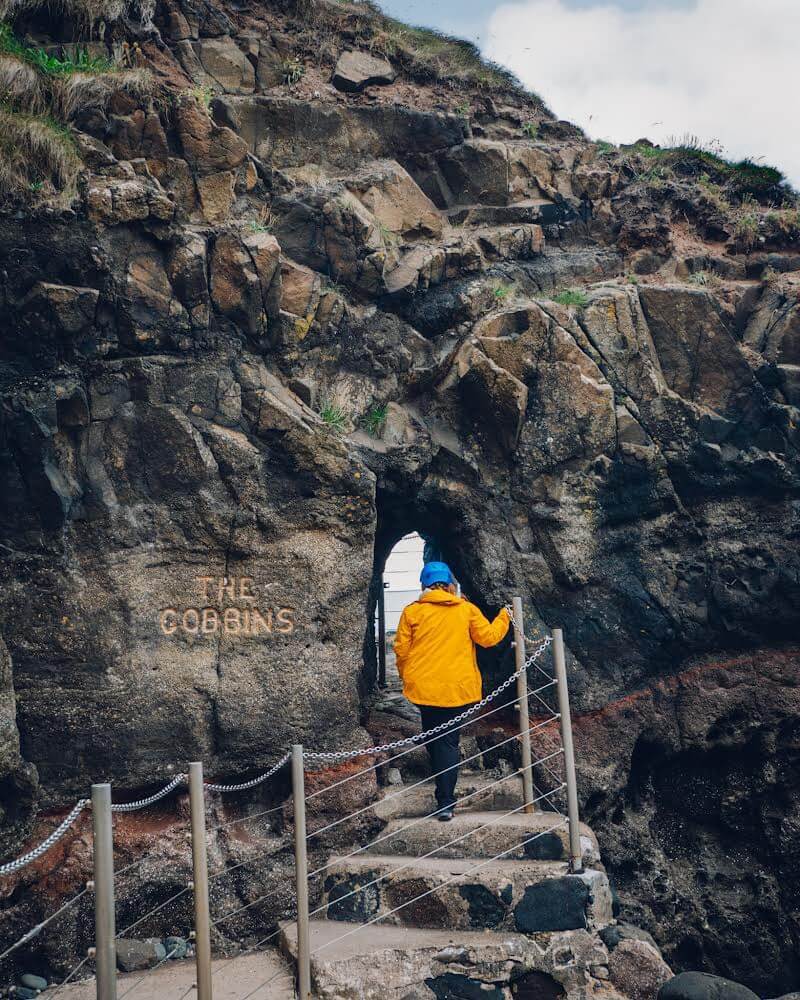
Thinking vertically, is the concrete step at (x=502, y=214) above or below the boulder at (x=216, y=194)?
above

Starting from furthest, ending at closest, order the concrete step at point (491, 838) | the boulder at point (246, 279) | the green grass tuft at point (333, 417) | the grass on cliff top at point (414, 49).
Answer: the grass on cliff top at point (414, 49) < the green grass tuft at point (333, 417) < the boulder at point (246, 279) < the concrete step at point (491, 838)

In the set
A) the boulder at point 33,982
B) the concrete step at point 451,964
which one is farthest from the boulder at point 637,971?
the boulder at point 33,982

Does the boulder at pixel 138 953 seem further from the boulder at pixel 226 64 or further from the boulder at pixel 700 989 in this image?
the boulder at pixel 226 64

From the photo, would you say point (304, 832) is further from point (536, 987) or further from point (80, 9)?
point (80, 9)

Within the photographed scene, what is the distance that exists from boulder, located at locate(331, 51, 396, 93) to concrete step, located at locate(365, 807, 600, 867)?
7908 millimetres

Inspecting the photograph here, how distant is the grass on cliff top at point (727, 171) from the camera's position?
37.5 ft

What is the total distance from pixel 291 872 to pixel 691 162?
947cm

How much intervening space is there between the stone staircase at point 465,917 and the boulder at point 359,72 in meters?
7.92

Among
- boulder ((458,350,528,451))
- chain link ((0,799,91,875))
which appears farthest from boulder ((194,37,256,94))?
chain link ((0,799,91,875))

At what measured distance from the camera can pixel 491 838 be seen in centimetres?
721

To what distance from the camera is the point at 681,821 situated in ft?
30.8

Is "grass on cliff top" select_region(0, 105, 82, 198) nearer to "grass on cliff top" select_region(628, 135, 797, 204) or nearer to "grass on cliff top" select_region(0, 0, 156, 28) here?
"grass on cliff top" select_region(0, 0, 156, 28)

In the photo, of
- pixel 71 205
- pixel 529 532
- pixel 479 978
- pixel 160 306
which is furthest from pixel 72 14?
pixel 479 978

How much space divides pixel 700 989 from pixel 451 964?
1768mm
